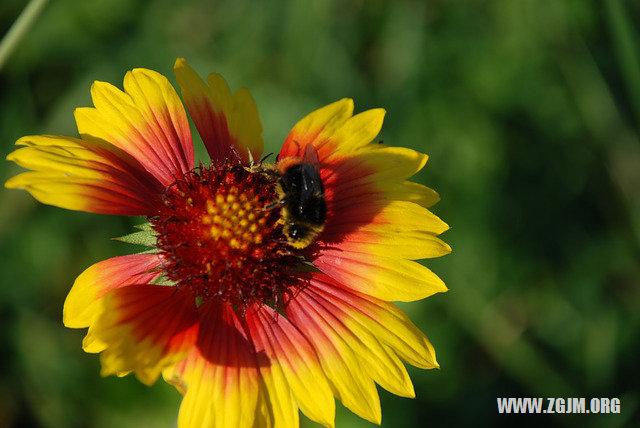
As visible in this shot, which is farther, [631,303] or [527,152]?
[527,152]

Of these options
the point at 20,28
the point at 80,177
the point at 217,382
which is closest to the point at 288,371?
the point at 217,382

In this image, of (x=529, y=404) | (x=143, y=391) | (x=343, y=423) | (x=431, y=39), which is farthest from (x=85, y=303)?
(x=431, y=39)

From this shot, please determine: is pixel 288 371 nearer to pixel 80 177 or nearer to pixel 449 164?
pixel 80 177

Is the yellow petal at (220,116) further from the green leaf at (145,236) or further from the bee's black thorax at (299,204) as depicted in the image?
the green leaf at (145,236)

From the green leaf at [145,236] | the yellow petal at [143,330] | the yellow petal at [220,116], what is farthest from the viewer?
the yellow petal at [220,116]

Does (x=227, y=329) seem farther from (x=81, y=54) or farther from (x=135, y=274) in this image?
(x=81, y=54)

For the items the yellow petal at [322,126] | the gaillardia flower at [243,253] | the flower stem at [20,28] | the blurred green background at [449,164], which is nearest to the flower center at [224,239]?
the gaillardia flower at [243,253]
